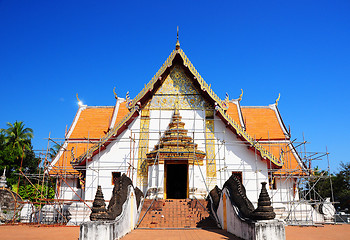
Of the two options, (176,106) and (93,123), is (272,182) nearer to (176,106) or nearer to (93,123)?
(176,106)

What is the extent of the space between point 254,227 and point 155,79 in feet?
30.5

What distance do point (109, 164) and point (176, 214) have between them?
430 cm

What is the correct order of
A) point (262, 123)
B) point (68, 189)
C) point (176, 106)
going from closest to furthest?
point (176, 106)
point (68, 189)
point (262, 123)

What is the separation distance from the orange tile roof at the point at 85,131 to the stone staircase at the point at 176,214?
17.2ft

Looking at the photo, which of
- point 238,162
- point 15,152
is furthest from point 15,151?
point 238,162

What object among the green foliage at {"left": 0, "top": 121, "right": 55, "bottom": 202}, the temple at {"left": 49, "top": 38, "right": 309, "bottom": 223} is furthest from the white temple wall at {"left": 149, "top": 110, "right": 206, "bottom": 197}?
the green foliage at {"left": 0, "top": 121, "right": 55, "bottom": 202}

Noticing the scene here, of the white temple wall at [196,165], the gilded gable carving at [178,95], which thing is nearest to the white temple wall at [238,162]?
the white temple wall at [196,165]

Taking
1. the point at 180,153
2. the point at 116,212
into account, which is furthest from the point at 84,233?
the point at 180,153

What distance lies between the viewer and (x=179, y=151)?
44.9ft

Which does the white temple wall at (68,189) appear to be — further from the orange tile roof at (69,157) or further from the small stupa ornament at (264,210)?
the small stupa ornament at (264,210)

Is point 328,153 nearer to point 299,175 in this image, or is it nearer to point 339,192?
point 299,175

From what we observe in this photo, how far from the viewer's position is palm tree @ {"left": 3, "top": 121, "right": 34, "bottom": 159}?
109 ft

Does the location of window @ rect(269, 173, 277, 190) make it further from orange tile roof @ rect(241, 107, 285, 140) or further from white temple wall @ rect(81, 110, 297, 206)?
orange tile roof @ rect(241, 107, 285, 140)

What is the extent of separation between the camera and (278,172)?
50.2 ft
